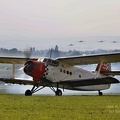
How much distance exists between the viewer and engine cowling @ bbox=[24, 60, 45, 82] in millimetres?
24969

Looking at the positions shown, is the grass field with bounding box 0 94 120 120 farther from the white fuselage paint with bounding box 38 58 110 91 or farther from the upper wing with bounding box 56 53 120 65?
the white fuselage paint with bounding box 38 58 110 91

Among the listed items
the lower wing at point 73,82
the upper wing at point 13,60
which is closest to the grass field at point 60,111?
the lower wing at point 73,82

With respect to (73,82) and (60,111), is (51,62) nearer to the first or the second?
(73,82)

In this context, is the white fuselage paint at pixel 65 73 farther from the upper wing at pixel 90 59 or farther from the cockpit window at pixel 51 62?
the upper wing at pixel 90 59

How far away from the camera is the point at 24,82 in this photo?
2773 cm

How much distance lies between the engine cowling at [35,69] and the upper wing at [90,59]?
237 centimetres

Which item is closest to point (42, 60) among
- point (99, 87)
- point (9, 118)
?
point (99, 87)

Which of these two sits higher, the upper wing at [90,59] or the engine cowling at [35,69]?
the upper wing at [90,59]

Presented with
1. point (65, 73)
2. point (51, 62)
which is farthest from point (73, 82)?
point (51, 62)

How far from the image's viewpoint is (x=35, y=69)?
25.1m

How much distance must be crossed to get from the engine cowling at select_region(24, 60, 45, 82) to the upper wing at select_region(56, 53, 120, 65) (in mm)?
2365

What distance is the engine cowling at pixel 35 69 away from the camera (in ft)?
81.9

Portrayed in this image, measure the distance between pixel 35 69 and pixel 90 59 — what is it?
14.8 feet

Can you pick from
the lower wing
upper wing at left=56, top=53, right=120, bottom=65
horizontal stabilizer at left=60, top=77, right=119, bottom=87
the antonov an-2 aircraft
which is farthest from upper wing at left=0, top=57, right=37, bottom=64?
horizontal stabilizer at left=60, top=77, right=119, bottom=87
